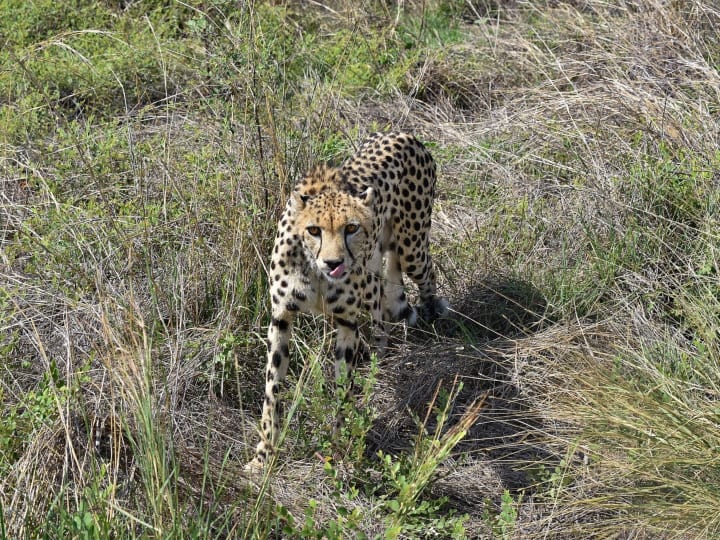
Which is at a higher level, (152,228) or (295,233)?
(295,233)

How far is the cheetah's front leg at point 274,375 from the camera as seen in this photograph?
13.9 feet

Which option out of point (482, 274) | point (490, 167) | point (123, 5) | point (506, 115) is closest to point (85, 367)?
point (482, 274)

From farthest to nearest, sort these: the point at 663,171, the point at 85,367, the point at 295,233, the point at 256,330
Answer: the point at 663,171 < the point at 256,330 < the point at 295,233 < the point at 85,367

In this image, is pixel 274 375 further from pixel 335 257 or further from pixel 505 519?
pixel 505 519

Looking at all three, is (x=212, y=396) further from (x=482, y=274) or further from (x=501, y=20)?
(x=501, y=20)

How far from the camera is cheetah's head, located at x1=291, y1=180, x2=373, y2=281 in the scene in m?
4.00

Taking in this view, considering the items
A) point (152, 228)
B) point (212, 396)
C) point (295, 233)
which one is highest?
point (295, 233)

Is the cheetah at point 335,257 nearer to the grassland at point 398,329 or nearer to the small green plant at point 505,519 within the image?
the grassland at point 398,329

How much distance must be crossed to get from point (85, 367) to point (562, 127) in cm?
315

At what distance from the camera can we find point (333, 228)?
13.2ft

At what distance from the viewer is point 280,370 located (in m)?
4.26

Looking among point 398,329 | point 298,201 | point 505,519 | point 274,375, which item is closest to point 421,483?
point 505,519

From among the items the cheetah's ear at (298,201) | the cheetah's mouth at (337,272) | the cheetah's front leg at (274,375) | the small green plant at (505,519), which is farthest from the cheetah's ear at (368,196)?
the small green plant at (505,519)

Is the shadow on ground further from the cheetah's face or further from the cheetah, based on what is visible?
the cheetah's face
